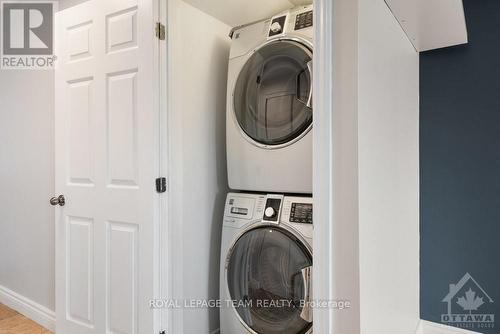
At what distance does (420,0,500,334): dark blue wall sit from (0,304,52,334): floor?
2705 mm

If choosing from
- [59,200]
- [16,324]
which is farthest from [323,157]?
[16,324]

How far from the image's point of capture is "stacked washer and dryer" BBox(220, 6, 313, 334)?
5.22 ft

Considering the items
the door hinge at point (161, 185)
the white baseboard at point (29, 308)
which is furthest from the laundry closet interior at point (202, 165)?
the white baseboard at point (29, 308)

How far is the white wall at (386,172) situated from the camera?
111cm

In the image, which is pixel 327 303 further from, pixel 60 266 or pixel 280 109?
pixel 60 266

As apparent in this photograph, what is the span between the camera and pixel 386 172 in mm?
1376

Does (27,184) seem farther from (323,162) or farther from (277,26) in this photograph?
(323,162)

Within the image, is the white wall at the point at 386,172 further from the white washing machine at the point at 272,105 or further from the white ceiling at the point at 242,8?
the white ceiling at the point at 242,8

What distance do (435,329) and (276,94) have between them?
72.5 inches

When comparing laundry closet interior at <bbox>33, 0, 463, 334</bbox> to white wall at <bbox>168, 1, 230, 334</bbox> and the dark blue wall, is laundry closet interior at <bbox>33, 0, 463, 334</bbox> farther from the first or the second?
the dark blue wall

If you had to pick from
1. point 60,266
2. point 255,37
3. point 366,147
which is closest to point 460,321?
point 366,147

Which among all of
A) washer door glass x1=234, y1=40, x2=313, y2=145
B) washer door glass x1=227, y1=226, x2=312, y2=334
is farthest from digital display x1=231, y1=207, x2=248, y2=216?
washer door glass x1=234, y1=40, x2=313, y2=145

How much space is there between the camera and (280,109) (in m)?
1.71

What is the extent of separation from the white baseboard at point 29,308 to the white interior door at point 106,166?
14.3 inches
